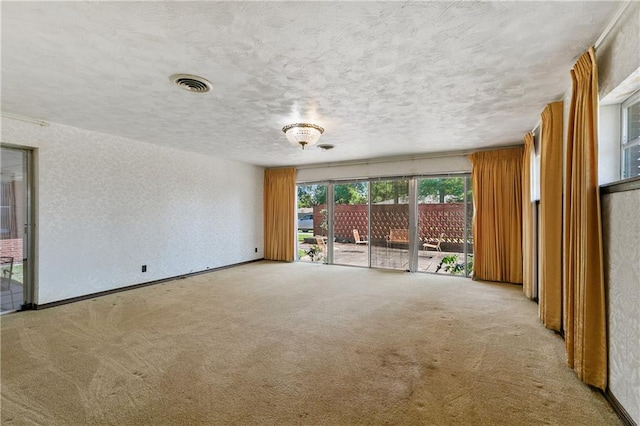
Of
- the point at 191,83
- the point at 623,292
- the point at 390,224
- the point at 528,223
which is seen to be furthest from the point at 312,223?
the point at 623,292

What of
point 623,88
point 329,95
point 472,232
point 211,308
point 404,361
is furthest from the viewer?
point 472,232

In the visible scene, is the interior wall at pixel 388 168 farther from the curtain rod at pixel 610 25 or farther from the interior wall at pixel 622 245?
the curtain rod at pixel 610 25

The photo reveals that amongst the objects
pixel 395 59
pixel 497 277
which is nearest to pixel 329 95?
pixel 395 59

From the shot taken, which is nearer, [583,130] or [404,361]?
[583,130]

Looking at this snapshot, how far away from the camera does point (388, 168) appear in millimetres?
6078

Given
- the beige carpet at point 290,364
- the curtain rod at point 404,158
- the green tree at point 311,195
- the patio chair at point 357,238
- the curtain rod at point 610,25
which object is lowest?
the beige carpet at point 290,364

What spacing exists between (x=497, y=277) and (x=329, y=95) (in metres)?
4.37

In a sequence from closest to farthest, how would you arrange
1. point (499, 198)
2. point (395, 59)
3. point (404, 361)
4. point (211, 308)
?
point (395, 59) < point (404, 361) < point (211, 308) < point (499, 198)

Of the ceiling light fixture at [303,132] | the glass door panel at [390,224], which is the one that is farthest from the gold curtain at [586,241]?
the glass door panel at [390,224]

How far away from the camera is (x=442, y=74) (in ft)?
8.02

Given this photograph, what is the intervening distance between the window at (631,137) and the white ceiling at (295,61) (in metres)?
0.52

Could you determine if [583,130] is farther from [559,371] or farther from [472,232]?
[472,232]

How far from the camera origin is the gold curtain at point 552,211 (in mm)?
2873

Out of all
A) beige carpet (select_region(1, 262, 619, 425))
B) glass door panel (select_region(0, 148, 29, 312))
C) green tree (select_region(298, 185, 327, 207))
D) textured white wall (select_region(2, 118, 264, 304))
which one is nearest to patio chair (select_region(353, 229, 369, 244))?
green tree (select_region(298, 185, 327, 207))
